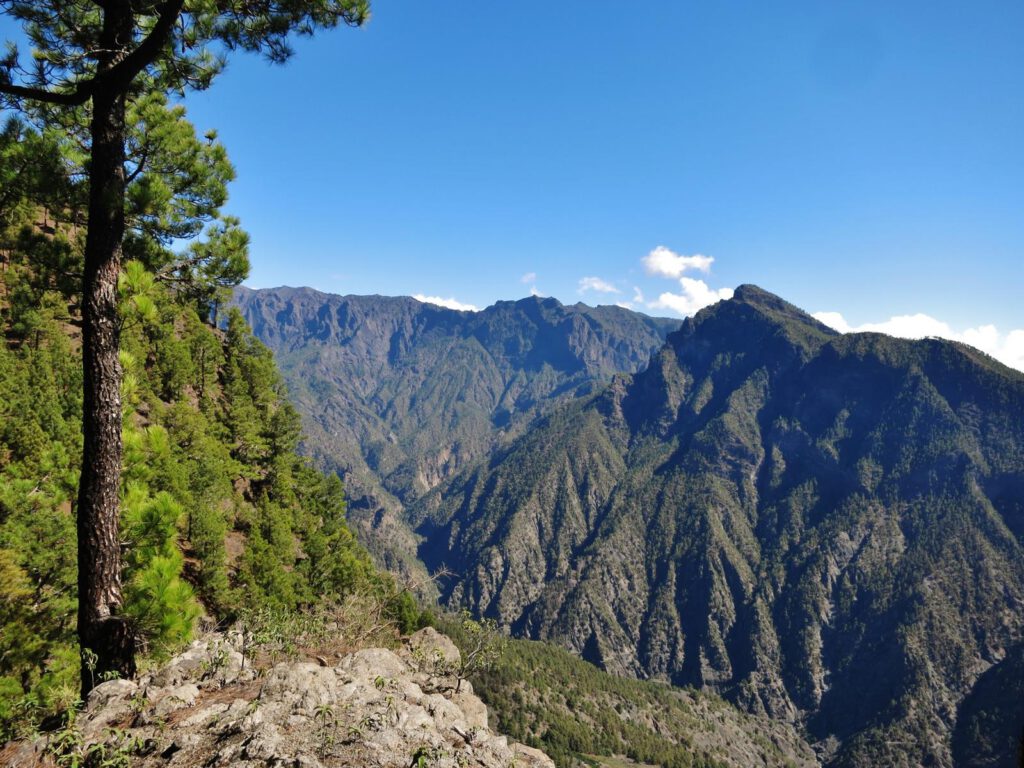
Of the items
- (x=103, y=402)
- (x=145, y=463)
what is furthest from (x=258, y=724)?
(x=145, y=463)

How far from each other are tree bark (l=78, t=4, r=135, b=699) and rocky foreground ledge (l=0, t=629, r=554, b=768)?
81 cm

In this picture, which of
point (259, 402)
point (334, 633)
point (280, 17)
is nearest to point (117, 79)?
point (280, 17)

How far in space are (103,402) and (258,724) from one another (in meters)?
4.80

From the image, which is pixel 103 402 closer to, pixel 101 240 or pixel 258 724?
pixel 101 240

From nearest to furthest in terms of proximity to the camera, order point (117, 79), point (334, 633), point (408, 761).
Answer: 1. point (408, 761)
2. point (117, 79)
3. point (334, 633)

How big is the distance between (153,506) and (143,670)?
262cm

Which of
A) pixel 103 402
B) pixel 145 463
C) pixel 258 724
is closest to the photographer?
pixel 258 724

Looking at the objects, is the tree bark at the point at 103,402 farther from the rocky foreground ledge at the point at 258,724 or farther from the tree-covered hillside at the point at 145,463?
the rocky foreground ledge at the point at 258,724

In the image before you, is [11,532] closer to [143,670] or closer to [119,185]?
[143,670]

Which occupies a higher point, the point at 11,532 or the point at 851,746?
the point at 11,532

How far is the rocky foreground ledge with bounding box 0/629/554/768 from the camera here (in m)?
5.34

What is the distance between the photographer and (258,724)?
229 inches

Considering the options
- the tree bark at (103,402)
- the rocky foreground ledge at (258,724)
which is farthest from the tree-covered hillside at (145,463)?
the rocky foreground ledge at (258,724)

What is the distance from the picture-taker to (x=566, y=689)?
552 feet
